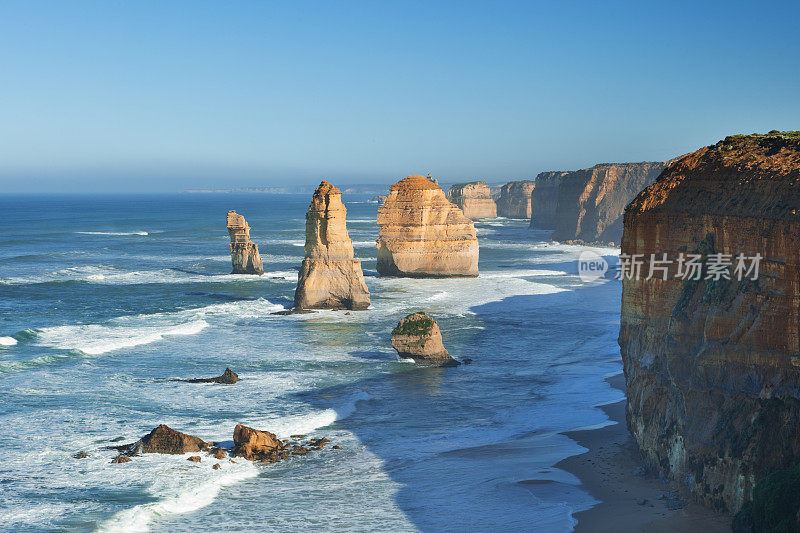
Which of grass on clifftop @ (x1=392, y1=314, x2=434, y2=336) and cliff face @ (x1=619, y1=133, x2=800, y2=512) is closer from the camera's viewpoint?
cliff face @ (x1=619, y1=133, x2=800, y2=512)

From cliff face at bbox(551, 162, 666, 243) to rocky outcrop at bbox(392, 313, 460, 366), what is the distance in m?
84.8

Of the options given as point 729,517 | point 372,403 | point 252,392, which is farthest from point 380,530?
point 252,392

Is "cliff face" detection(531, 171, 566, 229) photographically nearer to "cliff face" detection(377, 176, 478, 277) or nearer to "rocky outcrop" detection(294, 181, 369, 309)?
"cliff face" detection(377, 176, 478, 277)

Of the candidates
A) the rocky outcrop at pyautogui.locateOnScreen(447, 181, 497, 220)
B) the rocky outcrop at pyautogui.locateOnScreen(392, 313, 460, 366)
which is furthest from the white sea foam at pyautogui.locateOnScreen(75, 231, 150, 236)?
the rocky outcrop at pyautogui.locateOnScreen(392, 313, 460, 366)

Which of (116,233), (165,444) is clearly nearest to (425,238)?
(165,444)

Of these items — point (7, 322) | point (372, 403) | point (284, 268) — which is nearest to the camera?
point (372, 403)

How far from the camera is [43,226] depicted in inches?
5984

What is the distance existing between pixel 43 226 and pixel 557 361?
468ft

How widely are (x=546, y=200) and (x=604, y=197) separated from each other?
37.2 metres

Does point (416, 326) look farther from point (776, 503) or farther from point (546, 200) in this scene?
point (546, 200)

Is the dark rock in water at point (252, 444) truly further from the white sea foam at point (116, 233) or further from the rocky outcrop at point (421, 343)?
the white sea foam at point (116, 233)

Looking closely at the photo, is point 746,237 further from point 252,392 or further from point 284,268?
point 284,268

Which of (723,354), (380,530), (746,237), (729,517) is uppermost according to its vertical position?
(746,237)

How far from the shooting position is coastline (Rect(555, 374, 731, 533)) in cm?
1647
